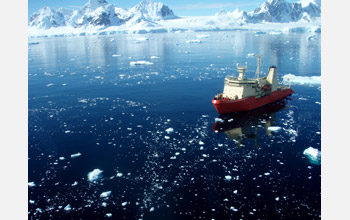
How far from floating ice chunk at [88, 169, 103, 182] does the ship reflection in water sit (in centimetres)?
998

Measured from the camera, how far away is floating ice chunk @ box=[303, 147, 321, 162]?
56.1ft

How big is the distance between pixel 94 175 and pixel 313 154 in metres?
14.2

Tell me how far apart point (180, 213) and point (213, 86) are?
26159 mm

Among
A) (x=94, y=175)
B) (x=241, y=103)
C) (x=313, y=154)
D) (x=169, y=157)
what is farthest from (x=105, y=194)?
(x=241, y=103)

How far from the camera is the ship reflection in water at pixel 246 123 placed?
21062mm

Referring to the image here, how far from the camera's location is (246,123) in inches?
941

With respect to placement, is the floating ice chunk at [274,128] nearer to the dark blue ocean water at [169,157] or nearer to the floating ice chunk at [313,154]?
the dark blue ocean water at [169,157]

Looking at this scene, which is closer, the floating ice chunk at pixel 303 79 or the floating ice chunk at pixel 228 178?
the floating ice chunk at pixel 228 178

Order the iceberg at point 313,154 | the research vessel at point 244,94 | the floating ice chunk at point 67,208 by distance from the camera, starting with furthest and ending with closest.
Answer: the research vessel at point 244,94, the iceberg at point 313,154, the floating ice chunk at point 67,208

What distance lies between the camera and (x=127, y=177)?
50.9 ft

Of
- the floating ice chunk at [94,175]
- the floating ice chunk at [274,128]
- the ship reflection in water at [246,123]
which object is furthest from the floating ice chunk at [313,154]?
the floating ice chunk at [94,175]

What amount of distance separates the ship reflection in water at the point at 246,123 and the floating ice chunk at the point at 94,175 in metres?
9.98

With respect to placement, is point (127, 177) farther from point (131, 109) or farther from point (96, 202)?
point (131, 109)

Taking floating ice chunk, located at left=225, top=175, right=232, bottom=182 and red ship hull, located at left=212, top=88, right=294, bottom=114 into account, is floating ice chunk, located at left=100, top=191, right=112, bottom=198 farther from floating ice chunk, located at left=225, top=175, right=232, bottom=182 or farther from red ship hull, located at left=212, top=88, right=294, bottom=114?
red ship hull, located at left=212, top=88, right=294, bottom=114
